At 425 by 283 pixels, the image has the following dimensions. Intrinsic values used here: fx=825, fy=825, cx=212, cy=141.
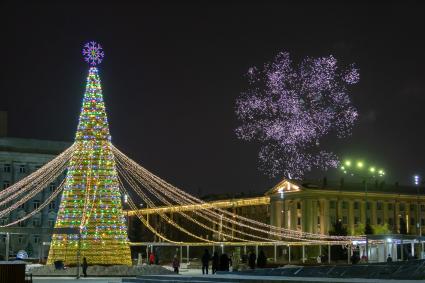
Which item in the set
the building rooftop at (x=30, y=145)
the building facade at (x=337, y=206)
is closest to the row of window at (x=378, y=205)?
the building facade at (x=337, y=206)

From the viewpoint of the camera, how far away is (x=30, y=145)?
95938 millimetres

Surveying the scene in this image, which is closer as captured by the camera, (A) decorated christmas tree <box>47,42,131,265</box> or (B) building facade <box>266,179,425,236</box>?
(A) decorated christmas tree <box>47,42,131,265</box>

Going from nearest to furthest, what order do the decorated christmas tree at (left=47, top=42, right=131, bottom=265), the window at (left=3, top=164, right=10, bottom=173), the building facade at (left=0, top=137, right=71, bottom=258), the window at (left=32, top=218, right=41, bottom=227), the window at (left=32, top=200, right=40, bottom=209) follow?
the decorated christmas tree at (left=47, top=42, right=131, bottom=265) → the building facade at (left=0, top=137, right=71, bottom=258) → the window at (left=32, top=218, right=41, bottom=227) → the window at (left=3, top=164, right=10, bottom=173) → the window at (left=32, top=200, right=40, bottom=209)

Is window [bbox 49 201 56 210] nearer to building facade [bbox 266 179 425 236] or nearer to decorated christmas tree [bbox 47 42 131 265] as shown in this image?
building facade [bbox 266 179 425 236]

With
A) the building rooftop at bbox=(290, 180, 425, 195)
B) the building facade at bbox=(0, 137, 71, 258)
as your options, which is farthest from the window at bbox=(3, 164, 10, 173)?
the building rooftop at bbox=(290, 180, 425, 195)

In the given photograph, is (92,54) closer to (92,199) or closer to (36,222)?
(92,199)

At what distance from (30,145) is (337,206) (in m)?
44.5

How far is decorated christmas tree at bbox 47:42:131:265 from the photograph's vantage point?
41781mm

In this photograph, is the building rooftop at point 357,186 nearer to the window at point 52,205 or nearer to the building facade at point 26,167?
the window at point 52,205

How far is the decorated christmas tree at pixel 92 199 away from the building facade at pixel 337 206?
71.9 meters

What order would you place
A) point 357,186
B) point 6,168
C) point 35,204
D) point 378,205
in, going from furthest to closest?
point 357,186
point 378,205
point 35,204
point 6,168

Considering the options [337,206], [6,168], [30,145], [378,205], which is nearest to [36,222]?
[6,168]

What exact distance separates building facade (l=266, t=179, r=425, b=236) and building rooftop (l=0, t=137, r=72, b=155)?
3294 cm

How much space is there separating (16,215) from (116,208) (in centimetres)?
5322
